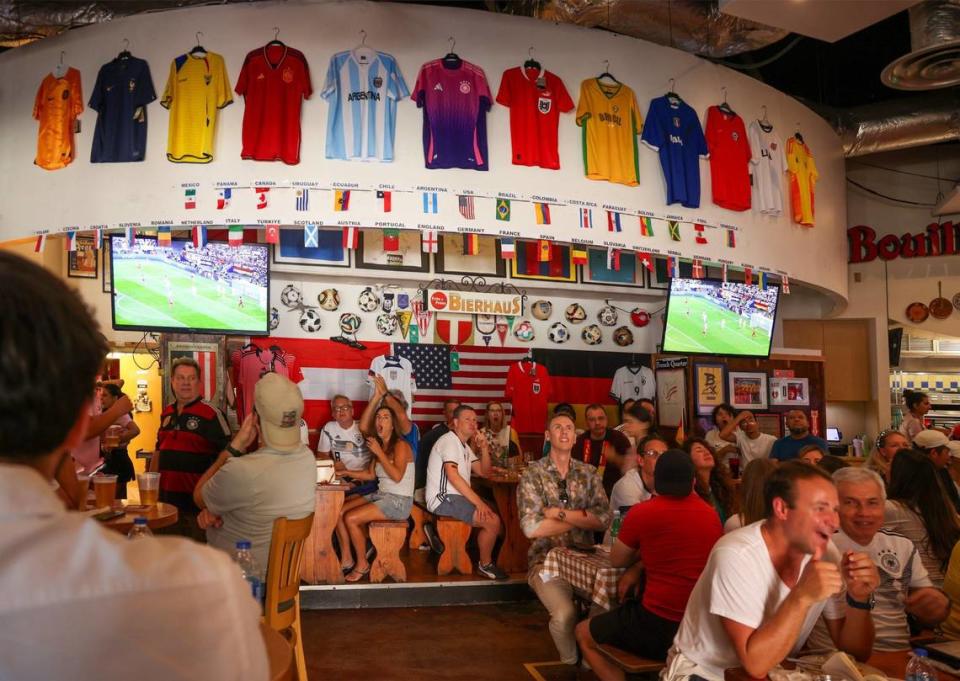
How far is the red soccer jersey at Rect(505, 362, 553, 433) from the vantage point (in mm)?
9430

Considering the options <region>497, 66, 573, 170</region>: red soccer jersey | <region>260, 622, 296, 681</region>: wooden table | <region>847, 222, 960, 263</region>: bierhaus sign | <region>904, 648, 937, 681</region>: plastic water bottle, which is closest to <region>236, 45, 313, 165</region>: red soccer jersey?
<region>497, 66, 573, 170</region>: red soccer jersey

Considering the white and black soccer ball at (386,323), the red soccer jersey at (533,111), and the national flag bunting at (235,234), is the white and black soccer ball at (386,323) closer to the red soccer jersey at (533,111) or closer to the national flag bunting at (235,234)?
the national flag bunting at (235,234)

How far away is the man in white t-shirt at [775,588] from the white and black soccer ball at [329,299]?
7189mm

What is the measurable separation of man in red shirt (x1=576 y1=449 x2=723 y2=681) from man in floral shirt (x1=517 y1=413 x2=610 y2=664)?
41.3 inches

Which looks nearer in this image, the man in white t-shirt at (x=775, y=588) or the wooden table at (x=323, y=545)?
the man in white t-shirt at (x=775, y=588)

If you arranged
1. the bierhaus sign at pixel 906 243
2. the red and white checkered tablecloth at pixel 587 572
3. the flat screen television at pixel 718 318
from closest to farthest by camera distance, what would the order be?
1. the red and white checkered tablecloth at pixel 587 572
2. the flat screen television at pixel 718 318
3. the bierhaus sign at pixel 906 243

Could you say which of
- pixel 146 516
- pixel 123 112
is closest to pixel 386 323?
pixel 123 112

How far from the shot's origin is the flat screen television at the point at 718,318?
359 inches

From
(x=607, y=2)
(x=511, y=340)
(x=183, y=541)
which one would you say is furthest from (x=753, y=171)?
(x=183, y=541)

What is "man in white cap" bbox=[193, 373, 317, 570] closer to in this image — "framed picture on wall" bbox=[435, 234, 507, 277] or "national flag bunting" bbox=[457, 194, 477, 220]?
"national flag bunting" bbox=[457, 194, 477, 220]

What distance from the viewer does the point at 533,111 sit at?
705 cm

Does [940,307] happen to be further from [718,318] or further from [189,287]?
[189,287]

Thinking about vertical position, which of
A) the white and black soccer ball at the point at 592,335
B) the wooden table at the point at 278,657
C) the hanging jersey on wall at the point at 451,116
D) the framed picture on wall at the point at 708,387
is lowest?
the wooden table at the point at 278,657

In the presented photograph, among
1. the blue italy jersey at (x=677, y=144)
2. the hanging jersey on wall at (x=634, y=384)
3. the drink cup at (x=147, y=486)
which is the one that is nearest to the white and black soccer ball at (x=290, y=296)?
the hanging jersey on wall at (x=634, y=384)
